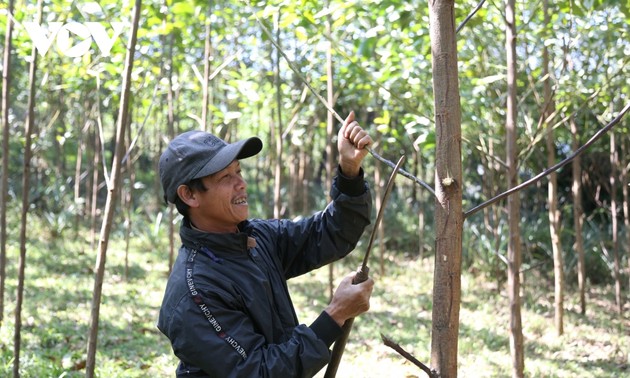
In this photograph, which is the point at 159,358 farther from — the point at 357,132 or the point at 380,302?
the point at 357,132

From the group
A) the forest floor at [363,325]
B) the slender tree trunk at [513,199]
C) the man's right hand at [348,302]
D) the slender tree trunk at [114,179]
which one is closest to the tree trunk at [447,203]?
the man's right hand at [348,302]

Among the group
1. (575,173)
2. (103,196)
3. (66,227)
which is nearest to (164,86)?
(66,227)

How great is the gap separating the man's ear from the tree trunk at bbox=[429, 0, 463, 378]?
77cm

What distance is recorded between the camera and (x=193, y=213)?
2.02 meters

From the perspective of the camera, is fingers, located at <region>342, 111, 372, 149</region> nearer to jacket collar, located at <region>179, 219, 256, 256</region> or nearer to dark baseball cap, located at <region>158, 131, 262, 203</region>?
dark baseball cap, located at <region>158, 131, 262, 203</region>

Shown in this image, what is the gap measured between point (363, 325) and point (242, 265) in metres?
4.30

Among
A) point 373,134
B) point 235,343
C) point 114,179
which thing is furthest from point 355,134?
point 373,134

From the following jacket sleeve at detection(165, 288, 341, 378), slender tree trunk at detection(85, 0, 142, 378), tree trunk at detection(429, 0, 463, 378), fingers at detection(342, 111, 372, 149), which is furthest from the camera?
slender tree trunk at detection(85, 0, 142, 378)

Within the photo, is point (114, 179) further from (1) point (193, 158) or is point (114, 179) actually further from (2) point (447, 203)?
(2) point (447, 203)

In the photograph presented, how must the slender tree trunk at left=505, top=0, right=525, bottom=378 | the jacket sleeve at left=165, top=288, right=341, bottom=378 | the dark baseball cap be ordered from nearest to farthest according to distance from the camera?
the jacket sleeve at left=165, top=288, right=341, bottom=378 → the dark baseball cap → the slender tree trunk at left=505, top=0, right=525, bottom=378

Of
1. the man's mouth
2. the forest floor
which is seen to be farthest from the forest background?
the man's mouth

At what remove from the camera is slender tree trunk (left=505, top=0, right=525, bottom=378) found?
10.9 feet

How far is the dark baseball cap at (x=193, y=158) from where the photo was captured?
6.31 feet

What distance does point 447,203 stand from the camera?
155 centimetres
